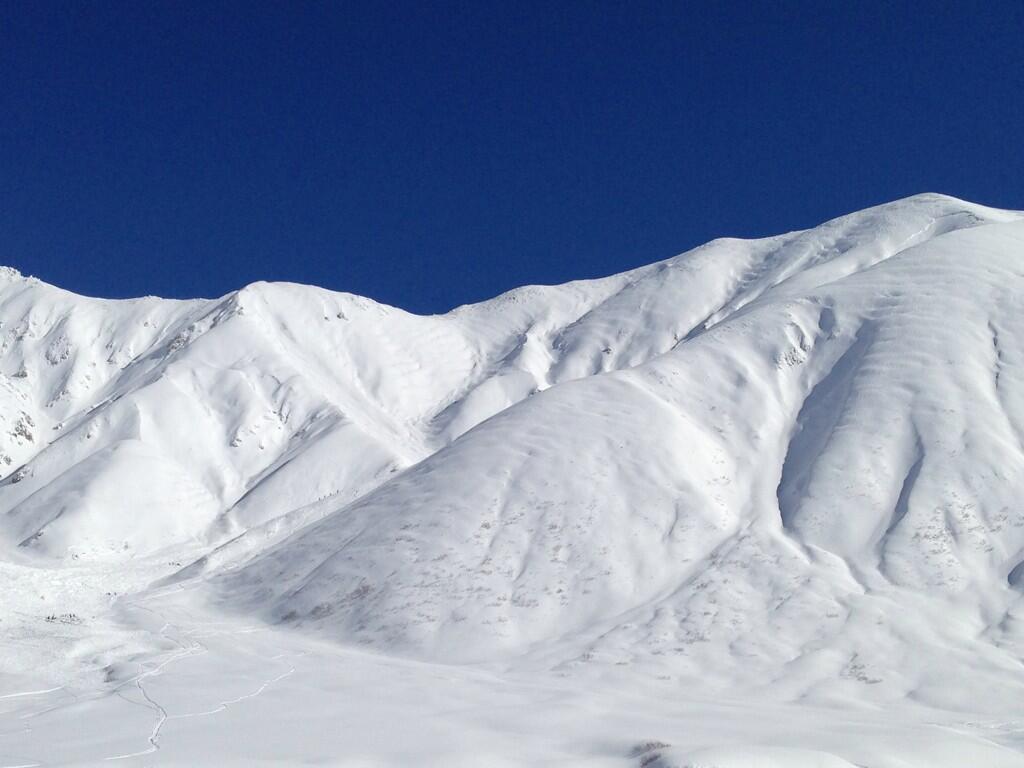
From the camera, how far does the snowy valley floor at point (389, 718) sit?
53.7ft

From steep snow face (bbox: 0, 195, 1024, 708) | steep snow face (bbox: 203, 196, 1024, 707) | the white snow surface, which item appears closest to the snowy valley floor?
the white snow surface

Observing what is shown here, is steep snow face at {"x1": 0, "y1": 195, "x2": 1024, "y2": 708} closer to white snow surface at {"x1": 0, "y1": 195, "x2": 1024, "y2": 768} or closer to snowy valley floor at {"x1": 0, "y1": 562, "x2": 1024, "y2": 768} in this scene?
white snow surface at {"x1": 0, "y1": 195, "x2": 1024, "y2": 768}

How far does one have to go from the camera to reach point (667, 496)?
43125mm

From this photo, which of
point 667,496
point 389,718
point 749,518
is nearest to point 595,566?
point 667,496

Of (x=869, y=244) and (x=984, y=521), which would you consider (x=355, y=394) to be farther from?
(x=984, y=521)

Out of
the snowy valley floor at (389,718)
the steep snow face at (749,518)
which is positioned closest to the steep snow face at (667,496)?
the steep snow face at (749,518)

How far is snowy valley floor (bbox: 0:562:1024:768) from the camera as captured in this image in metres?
16.4

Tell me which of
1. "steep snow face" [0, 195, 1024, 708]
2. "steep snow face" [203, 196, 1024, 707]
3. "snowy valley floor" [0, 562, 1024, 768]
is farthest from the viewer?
"steep snow face" [0, 195, 1024, 708]

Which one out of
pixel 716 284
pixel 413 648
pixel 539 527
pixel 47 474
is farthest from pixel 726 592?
pixel 716 284

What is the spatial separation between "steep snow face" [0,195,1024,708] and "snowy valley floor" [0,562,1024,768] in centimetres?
393

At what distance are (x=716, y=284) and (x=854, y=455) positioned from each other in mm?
65196

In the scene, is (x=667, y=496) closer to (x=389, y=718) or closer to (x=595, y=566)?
(x=595, y=566)

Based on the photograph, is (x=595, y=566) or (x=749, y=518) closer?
(x=595, y=566)

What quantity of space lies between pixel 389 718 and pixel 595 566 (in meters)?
19.0
